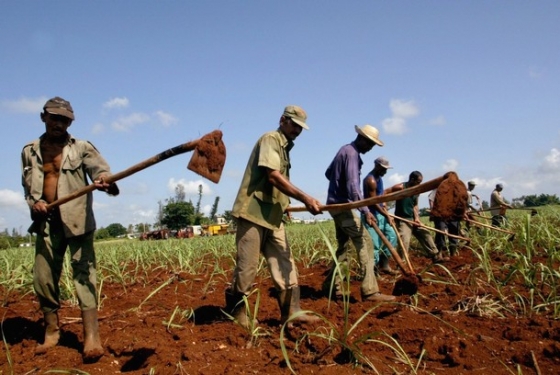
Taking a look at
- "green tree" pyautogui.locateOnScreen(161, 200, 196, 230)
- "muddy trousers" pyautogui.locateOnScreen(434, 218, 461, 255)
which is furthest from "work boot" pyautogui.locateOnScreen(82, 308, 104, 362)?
"green tree" pyautogui.locateOnScreen(161, 200, 196, 230)

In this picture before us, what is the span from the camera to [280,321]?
3656 millimetres

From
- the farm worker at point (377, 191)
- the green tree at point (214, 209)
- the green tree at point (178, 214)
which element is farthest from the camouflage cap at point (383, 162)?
the green tree at point (214, 209)

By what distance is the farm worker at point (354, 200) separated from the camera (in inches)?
170

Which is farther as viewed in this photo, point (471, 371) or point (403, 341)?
point (403, 341)

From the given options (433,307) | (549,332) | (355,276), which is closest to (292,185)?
(433,307)

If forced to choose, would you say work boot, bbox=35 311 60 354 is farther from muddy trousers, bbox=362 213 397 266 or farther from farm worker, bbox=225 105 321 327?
muddy trousers, bbox=362 213 397 266

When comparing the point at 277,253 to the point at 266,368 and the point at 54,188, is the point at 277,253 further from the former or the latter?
the point at 54,188

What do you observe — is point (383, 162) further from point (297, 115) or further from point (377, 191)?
point (297, 115)

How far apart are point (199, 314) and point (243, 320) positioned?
0.64 m

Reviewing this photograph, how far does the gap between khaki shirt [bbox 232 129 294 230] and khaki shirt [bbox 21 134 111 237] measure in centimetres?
103

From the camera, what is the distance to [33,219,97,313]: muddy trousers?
3154 millimetres

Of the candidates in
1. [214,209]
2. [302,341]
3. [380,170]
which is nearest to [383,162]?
[380,170]

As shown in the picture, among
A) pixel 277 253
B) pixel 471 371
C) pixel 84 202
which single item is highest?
pixel 84 202

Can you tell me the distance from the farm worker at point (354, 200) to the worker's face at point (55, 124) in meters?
2.40
